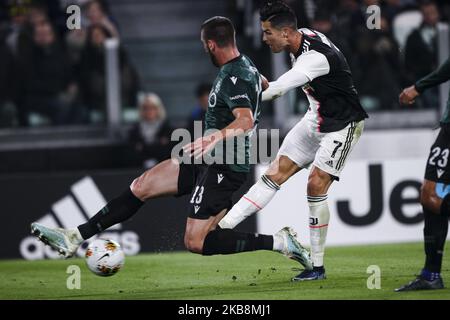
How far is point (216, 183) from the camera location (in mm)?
7465

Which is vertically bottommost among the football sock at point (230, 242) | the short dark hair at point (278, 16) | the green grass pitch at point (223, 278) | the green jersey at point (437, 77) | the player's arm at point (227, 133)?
the green grass pitch at point (223, 278)

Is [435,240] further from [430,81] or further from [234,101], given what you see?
[234,101]

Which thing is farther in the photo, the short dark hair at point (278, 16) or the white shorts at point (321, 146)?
the white shorts at point (321, 146)

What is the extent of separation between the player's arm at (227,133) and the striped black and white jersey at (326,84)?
0.70m

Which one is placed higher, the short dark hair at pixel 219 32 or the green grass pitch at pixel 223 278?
the short dark hair at pixel 219 32

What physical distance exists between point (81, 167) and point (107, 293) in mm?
5463

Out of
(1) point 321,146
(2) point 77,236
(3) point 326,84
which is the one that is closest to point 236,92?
(3) point 326,84

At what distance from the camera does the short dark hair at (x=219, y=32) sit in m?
7.30

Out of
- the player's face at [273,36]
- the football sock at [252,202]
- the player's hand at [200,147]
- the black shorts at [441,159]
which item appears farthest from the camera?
the football sock at [252,202]

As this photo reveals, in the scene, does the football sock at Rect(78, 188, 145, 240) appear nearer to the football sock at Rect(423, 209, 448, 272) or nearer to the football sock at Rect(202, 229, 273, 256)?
the football sock at Rect(202, 229, 273, 256)

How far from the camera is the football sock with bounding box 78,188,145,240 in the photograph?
768 cm

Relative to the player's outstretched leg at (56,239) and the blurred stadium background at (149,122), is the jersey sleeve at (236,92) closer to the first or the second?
the player's outstretched leg at (56,239)

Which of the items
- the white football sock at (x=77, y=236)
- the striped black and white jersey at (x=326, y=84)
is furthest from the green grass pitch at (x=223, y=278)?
the striped black and white jersey at (x=326, y=84)

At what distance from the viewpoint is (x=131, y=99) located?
1287 centimetres
